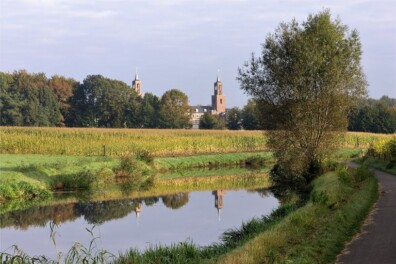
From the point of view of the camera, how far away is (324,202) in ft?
62.3

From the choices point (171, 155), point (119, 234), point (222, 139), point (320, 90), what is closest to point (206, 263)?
point (119, 234)

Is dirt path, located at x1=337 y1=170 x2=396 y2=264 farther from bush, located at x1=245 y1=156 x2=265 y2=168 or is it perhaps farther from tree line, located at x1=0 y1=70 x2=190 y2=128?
tree line, located at x1=0 y1=70 x2=190 y2=128

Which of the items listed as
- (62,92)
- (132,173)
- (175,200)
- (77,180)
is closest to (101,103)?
(62,92)

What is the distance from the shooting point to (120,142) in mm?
51188

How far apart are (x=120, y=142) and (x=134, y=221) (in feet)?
90.4

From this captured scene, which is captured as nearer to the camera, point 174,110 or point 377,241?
point 377,241

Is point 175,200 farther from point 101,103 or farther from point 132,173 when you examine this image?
point 101,103

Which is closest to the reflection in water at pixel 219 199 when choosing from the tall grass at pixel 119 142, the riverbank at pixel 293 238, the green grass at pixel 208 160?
the riverbank at pixel 293 238

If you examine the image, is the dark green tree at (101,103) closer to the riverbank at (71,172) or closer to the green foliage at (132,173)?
the riverbank at (71,172)

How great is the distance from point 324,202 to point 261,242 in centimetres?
678

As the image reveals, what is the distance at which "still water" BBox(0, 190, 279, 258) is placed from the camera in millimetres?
19250

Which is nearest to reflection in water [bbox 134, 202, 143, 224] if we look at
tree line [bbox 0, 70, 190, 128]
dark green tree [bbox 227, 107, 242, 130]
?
tree line [bbox 0, 70, 190, 128]

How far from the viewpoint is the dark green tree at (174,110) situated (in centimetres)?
10250

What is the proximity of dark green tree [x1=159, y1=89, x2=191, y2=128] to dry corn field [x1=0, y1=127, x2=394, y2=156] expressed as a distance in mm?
37192
